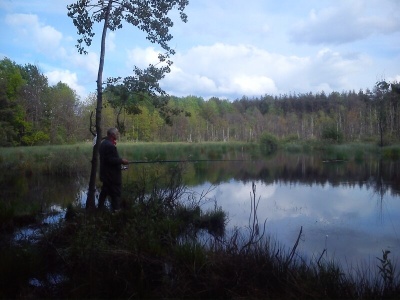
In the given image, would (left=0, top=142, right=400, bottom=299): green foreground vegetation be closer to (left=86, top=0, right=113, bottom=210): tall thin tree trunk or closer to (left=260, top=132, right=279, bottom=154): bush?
(left=86, top=0, right=113, bottom=210): tall thin tree trunk

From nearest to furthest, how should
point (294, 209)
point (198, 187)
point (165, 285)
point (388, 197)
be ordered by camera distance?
1. point (165, 285)
2. point (294, 209)
3. point (388, 197)
4. point (198, 187)

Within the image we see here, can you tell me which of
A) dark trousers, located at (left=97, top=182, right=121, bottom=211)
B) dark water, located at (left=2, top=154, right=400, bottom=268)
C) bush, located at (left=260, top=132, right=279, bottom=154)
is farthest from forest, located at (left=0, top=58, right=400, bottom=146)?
bush, located at (left=260, top=132, right=279, bottom=154)

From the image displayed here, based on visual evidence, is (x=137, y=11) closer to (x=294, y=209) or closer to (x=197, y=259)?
(x=197, y=259)

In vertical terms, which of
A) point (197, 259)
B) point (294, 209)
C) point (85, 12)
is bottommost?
point (294, 209)

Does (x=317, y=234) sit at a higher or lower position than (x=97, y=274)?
lower

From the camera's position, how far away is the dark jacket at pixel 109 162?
7120 mm

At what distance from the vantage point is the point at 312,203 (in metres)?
12.3

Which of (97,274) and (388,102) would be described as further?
(388,102)

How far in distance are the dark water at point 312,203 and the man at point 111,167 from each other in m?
2.89

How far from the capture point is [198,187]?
48.8ft

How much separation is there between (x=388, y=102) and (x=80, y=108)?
4368 cm

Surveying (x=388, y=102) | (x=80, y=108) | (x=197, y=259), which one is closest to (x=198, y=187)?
(x=197, y=259)

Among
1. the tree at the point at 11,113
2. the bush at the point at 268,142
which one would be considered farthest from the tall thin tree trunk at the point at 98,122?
the bush at the point at 268,142

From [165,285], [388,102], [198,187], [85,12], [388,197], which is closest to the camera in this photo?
[165,285]
